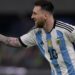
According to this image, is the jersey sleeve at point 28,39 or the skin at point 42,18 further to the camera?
the jersey sleeve at point 28,39

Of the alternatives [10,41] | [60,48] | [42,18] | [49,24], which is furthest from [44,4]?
[10,41]

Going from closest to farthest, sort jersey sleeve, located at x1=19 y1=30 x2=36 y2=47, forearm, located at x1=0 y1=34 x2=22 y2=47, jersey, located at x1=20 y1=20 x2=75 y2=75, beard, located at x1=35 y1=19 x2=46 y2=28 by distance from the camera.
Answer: beard, located at x1=35 y1=19 x2=46 y2=28 < jersey, located at x1=20 y1=20 x2=75 y2=75 < jersey sleeve, located at x1=19 y1=30 x2=36 y2=47 < forearm, located at x1=0 y1=34 x2=22 y2=47

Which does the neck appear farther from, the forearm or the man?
the forearm

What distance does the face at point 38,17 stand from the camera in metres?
7.75

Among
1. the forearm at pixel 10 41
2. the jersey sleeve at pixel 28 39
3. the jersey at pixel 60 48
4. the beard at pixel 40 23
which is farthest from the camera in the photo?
the forearm at pixel 10 41

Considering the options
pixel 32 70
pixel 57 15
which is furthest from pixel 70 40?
pixel 57 15

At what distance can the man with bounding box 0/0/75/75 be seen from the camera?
7.81 metres

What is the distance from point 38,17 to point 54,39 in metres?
0.36

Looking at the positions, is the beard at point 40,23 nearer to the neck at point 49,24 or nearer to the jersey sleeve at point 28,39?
the neck at point 49,24

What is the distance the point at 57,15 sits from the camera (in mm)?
15367

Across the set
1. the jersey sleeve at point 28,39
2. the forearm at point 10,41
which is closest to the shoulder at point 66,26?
the jersey sleeve at point 28,39

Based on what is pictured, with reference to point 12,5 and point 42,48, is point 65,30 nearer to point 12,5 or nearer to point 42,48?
point 42,48

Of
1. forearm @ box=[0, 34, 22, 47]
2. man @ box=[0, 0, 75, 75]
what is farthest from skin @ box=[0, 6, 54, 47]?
forearm @ box=[0, 34, 22, 47]

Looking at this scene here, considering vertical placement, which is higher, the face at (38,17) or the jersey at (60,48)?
the face at (38,17)
